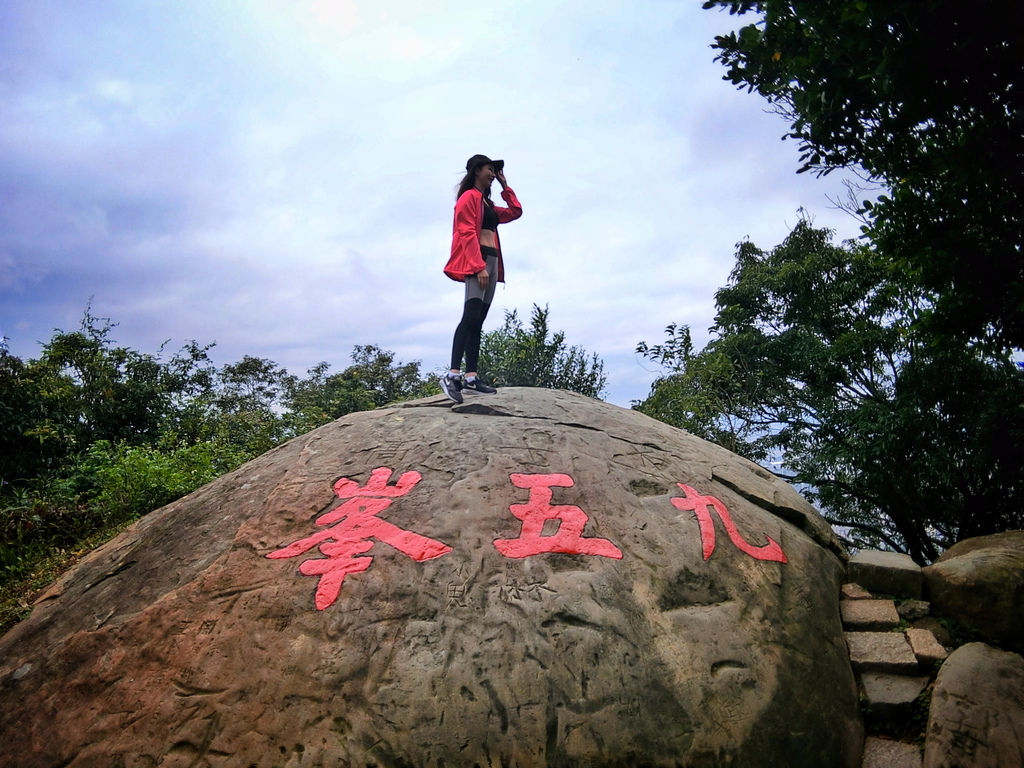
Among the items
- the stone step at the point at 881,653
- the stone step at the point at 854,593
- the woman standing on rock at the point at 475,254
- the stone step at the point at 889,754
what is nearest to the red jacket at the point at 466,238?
the woman standing on rock at the point at 475,254

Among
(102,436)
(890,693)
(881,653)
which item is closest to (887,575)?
(881,653)

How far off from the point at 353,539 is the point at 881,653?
302cm

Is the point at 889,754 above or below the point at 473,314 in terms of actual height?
below

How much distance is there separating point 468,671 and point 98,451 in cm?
661

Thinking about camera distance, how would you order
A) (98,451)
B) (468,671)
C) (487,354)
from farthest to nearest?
(487,354)
(98,451)
(468,671)

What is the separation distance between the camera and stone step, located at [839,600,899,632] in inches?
148

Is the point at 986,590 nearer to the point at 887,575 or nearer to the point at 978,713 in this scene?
the point at 887,575

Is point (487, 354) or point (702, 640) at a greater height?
point (487, 354)

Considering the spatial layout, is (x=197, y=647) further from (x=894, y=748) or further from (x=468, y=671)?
(x=894, y=748)

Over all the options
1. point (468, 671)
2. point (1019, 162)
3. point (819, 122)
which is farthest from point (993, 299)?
point (468, 671)

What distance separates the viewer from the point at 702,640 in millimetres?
3033

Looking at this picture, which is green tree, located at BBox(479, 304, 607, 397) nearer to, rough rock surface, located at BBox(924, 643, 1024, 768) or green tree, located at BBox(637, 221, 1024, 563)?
green tree, located at BBox(637, 221, 1024, 563)

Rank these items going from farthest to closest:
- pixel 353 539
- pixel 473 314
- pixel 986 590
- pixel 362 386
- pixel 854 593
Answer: pixel 362 386, pixel 473 314, pixel 854 593, pixel 986 590, pixel 353 539

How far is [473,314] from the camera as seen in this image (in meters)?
5.49
